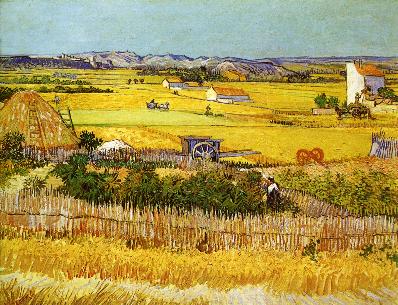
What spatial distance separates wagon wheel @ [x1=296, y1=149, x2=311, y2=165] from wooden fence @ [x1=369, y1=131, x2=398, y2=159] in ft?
3.11

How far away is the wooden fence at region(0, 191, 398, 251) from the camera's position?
8.54 meters

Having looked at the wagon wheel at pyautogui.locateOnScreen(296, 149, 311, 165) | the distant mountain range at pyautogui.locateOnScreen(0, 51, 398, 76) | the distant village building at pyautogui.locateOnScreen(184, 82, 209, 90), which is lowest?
the wagon wheel at pyautogui.locateOnScreen(296, 149, 311, 165)

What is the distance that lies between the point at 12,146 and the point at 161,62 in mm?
2661

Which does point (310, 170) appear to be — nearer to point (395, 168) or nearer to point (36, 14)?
point (395, 168)

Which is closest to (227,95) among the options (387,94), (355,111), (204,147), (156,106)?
(204,147)

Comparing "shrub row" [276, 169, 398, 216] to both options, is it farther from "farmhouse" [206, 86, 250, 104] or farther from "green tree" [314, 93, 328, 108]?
"farmhouse" [206, 86, 250, 104]

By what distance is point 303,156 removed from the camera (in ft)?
30.0

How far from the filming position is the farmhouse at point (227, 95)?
928 cm

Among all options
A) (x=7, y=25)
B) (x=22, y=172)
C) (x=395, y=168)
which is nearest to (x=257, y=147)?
(x=395, y=168)

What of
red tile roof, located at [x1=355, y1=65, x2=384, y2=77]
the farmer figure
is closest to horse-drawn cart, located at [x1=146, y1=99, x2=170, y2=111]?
the farmer figure

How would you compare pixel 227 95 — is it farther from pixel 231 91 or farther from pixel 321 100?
pixel 321 100

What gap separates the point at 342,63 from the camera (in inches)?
360

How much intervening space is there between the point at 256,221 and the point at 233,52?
261cm

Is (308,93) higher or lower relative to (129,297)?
higher
